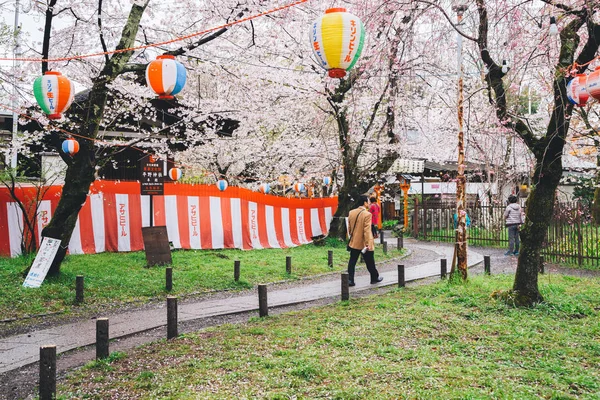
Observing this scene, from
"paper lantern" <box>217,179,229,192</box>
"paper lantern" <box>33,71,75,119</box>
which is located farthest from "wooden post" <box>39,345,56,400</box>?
"paper lantern" <box>217,179,229,192</box>

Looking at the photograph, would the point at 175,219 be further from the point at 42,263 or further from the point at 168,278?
the point at 42,263

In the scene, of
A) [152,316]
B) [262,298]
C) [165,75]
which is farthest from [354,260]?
[165,75]

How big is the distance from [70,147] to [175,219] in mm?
6433

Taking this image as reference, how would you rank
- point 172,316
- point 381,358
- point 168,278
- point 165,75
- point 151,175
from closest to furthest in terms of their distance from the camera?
point 381,358 < point 172,316 < point 165,75 < point 168,278 < point 151,175

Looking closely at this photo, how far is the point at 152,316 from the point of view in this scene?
30.3 feet

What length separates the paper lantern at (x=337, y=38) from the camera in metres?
6.73

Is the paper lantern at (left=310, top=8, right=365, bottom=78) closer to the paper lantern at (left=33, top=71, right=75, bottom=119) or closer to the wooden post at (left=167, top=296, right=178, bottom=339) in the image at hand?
the wooden post at (left=167, top=296, right=178, bottom=339)

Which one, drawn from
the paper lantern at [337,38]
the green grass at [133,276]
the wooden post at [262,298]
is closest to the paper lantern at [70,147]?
the green grass at [133,276]

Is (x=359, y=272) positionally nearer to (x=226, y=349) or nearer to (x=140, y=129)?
(x=226, y=349)

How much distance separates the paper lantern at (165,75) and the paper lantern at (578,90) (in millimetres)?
6334

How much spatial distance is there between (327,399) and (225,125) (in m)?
20.7

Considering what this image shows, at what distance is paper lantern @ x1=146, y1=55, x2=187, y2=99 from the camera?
27.6ft

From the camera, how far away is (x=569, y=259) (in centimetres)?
1455

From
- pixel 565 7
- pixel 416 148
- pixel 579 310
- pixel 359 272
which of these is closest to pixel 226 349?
pixel 579 310
